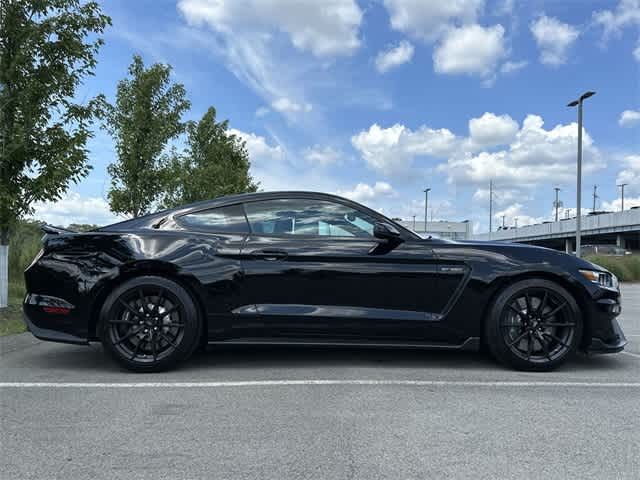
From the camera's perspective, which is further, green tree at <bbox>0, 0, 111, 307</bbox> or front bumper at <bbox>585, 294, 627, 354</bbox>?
green tree at <bbox>0, 0, 111, 307</bbox>

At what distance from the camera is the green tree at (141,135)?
39.1 ft

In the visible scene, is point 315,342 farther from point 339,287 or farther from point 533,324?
point 533,324

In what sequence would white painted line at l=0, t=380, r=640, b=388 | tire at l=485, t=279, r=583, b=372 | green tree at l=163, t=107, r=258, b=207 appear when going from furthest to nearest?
green tree at l=163, t=107, r=258, b=207
tire at l=485, t=279, r=583, b=372
white painted line at l=0, t=380, r=640, b=388

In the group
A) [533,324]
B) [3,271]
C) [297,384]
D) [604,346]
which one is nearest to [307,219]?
[297,384]

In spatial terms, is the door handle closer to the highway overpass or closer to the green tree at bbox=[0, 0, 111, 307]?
the green tree at bbox=[0, 0, 111, 307]

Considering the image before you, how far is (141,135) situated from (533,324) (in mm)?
10202

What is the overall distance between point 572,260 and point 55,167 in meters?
5.98

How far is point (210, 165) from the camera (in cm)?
1728

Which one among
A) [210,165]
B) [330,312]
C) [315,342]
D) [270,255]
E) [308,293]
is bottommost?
[315,342]

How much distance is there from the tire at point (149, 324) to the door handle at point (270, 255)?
610 millimetres

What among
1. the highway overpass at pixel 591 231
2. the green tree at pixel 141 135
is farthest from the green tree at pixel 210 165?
the highway overpass at pixel 591 231

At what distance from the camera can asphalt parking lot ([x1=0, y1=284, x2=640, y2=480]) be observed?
2.37 meters

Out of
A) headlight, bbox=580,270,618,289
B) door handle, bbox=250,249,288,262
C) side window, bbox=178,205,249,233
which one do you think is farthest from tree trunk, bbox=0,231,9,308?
headlight, bbox=580,270,618,289

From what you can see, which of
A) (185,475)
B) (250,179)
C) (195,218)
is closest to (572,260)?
(195,218)
